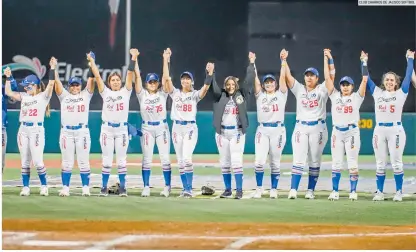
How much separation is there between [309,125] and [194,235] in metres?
2.13

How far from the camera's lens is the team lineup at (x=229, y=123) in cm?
705

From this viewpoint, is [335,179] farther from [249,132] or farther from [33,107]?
[249,132]

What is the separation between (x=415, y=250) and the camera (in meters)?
5.30

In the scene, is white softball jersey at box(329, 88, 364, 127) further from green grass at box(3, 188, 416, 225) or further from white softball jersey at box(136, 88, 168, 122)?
white softball jersey at box(136, 88, 168, 122)

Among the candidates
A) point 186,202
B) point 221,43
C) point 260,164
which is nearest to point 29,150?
point 186,202

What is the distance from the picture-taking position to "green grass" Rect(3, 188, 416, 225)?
6.05 meters

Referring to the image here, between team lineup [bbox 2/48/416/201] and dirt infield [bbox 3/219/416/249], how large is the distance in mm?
1382

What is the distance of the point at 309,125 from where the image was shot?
7.09 m

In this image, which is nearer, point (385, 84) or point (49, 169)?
point (385, 84)

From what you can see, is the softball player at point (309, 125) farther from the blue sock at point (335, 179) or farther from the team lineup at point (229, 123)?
the blue sock at point (335, 179)

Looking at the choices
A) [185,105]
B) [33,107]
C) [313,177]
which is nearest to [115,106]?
[185,105]

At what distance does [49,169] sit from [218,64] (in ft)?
12.0

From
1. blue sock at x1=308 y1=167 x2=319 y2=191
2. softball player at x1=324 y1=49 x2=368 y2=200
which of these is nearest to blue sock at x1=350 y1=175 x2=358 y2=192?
softball player at x1=324 y1=49 x2=368 y2=200

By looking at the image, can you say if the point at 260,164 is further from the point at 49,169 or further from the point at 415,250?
the point at 49,169
